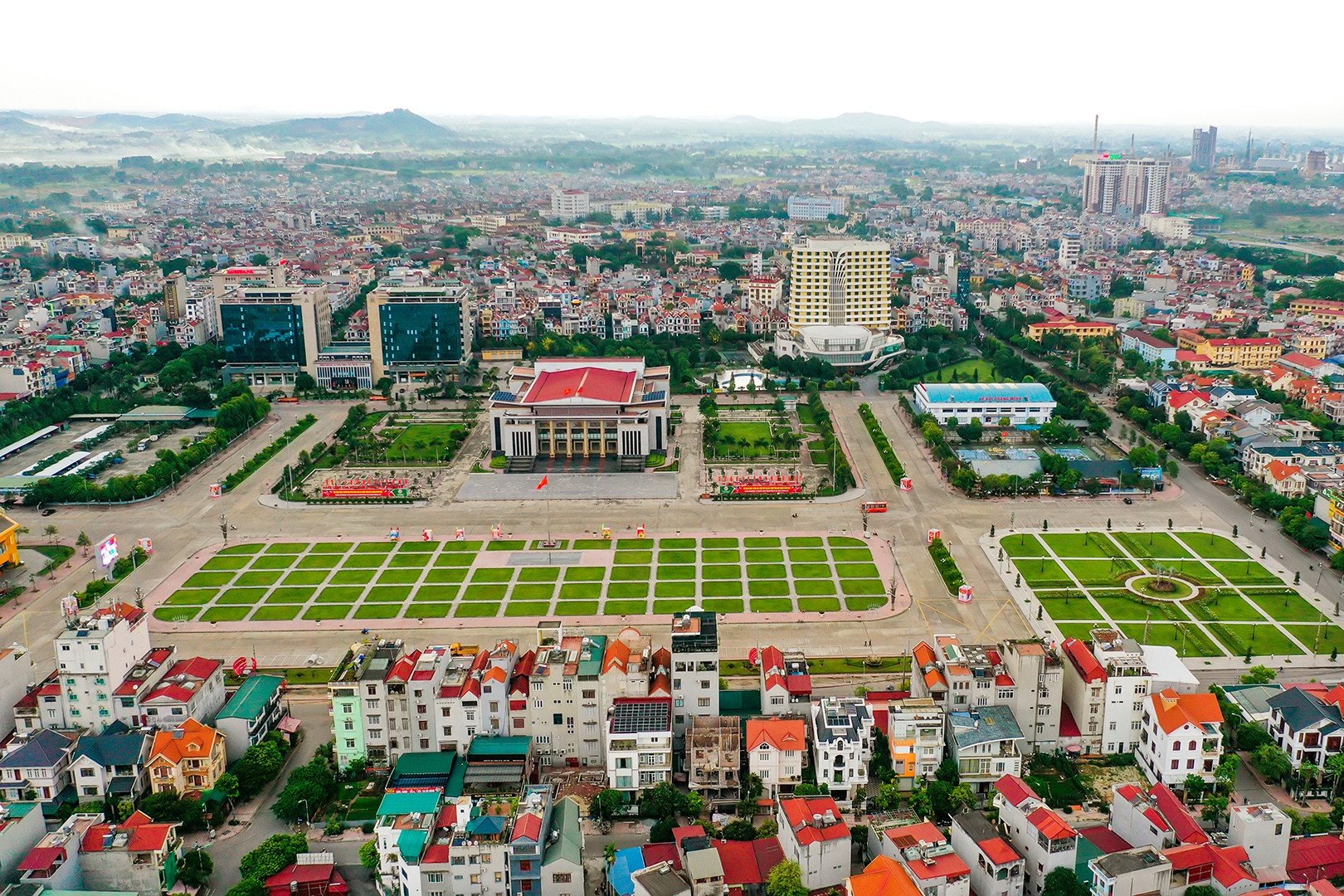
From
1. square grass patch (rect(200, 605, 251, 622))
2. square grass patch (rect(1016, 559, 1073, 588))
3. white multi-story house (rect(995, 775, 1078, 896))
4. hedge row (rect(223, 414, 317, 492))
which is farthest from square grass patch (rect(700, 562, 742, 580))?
hedge row (rect(223, 414, 317, 492))

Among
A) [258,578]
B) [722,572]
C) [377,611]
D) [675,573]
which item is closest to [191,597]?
[258,578]

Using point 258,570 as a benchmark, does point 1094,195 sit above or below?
above

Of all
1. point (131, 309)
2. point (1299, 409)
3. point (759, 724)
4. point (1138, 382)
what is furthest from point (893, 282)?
point (759, 724)

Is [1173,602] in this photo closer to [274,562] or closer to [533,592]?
[533,592]

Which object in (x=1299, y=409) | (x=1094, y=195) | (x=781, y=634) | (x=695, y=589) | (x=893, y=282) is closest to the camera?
(x=781, y=634)

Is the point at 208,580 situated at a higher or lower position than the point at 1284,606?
lower

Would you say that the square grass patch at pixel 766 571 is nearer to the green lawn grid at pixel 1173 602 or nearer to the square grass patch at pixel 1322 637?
the green lawn grid at pixel 1173 602

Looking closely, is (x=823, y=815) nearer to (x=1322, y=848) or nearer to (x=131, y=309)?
(x=1322, y=848)
